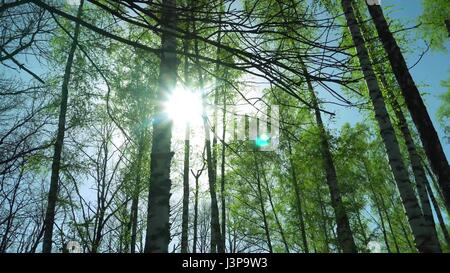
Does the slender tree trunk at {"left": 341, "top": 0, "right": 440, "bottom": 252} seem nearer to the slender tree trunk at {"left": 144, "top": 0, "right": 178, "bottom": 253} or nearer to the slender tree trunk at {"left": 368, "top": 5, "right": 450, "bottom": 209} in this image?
the slender tree trunk at {"left": 368, "top": 5, "right": 450, "bottom": 209}

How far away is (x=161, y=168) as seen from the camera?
3.17 metres

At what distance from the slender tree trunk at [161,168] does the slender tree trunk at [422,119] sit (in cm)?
334

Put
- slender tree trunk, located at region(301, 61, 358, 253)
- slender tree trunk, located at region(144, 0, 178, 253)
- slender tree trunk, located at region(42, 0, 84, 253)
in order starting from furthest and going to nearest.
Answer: slender tree trunk, located at region(301, 61, 358, 253) < slender tree trunk, located at region(42, 0, 84, 253) < slender tree trunk, located at region(144, 0, 178, 253)

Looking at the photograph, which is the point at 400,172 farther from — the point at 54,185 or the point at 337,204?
the point at 54,185

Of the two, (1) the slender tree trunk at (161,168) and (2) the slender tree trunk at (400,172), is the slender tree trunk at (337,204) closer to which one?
(2) the slender tree trunk at (400,172)

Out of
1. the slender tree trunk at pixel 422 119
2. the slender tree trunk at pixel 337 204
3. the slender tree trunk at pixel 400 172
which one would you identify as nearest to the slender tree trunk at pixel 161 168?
the slender tree trunk at pixel 400 172

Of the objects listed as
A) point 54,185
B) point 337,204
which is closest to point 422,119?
point 337,204

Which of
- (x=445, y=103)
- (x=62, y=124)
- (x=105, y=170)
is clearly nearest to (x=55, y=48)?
(x=62, y=124)

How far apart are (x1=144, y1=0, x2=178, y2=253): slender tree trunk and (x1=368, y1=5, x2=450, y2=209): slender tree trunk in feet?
11.0

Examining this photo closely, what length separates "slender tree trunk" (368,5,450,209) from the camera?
5.07m

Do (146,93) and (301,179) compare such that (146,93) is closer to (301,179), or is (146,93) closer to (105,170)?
(105,170)

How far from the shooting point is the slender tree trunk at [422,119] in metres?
5.07

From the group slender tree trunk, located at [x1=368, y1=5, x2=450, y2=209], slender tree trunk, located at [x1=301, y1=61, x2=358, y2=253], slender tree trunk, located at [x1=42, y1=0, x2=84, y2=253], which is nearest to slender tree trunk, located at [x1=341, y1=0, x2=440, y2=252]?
slender tree trunk, located at [x1=368, y1=5, x2=450, y2=209]
